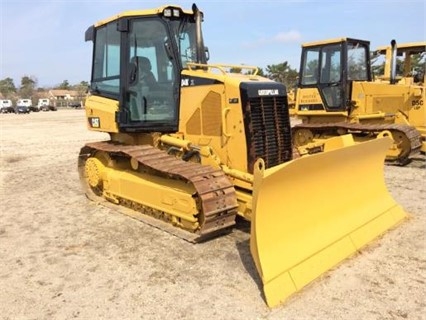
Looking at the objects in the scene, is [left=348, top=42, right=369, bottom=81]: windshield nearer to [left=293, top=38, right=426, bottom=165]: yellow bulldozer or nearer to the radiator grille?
[left=293, top=38, right=426, bottom=165]: yellow bulldozer

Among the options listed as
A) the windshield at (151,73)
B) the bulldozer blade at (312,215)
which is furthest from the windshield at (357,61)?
the windshield at (151,73)

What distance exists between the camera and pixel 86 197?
809 centimetres

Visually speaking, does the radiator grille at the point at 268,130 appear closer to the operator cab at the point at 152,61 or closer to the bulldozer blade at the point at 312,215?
the bulldozer blade at the point at 312,215

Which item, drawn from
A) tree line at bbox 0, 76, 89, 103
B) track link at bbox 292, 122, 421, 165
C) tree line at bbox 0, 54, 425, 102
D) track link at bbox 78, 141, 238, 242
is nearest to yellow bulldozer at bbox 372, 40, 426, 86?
track link at bbox 292, 122, 421, 165

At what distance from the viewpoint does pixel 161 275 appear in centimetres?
461

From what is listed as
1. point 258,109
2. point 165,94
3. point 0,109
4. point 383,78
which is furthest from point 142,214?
point 0,109

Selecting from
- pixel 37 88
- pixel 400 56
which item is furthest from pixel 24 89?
pixel 400 56

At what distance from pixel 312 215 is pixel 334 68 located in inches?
296

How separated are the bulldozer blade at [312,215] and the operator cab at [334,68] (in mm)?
5647

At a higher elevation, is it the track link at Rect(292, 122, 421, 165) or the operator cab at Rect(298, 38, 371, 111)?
the operator cab at Rect(298, 38, 371, 111)

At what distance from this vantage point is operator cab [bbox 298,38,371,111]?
11398 mm

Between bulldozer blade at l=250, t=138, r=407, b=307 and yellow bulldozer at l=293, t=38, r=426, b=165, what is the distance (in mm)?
5471

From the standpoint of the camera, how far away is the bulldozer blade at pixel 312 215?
4.28 m

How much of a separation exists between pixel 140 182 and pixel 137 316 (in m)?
2.93
